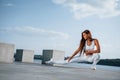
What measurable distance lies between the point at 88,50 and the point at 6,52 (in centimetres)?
1288

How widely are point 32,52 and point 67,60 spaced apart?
19262 millimetres

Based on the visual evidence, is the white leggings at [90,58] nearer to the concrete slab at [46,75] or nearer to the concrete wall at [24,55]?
the concrete slab at [46,75]

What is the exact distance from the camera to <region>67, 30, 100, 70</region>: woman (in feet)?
21.1

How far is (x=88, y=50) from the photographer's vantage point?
6.61 meters

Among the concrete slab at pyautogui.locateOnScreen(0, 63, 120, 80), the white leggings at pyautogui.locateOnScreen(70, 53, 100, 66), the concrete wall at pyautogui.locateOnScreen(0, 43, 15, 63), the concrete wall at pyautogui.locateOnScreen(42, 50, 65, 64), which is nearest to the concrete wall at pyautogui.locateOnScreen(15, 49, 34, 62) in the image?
the concrete wall at pyautogui.locateOnScreen(42, 50, 65, 64)

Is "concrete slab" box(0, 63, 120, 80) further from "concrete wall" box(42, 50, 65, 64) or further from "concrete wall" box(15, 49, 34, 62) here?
"concrete wall" box(15, 49, 34, 62)

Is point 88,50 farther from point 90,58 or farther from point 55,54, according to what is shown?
point 55,54

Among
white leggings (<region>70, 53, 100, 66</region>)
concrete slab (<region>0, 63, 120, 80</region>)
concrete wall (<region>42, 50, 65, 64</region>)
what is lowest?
concrete slab (<region>0, 63, 120, 80</region>)

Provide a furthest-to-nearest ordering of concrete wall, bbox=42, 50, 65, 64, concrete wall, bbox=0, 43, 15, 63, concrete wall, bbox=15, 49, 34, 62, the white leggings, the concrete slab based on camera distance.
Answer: concrete wall, bbox=15, 49, 34, 62
concrete wall, bbox=42, 50, 65, 64
concrete wall, bbox=0, 43, 15, 63
the white leggings
the concrete slab

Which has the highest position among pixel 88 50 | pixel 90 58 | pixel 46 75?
pixel 88 50

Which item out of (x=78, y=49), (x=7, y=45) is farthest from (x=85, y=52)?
(x=7, y=45)

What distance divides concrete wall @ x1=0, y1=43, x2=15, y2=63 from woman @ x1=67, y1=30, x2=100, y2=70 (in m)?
12.1

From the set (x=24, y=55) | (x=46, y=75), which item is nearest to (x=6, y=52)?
(x=24, y=55)

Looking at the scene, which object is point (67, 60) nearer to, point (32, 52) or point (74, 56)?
point (74, 56)
